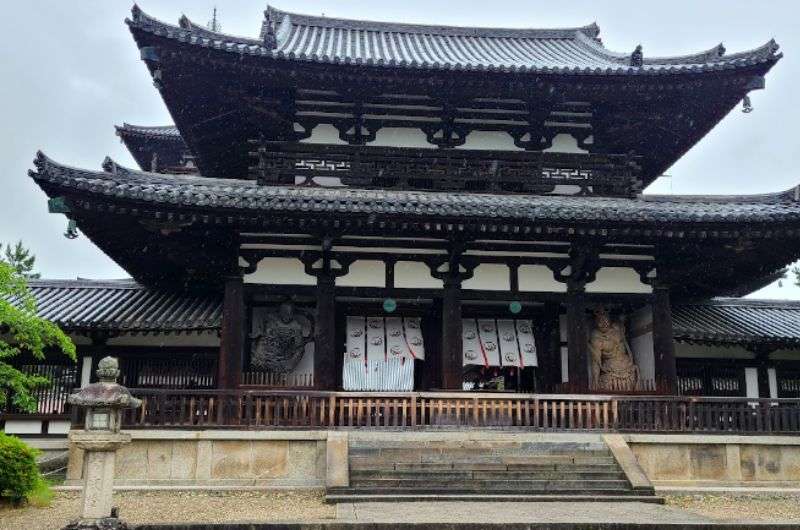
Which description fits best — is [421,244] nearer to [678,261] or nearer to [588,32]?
[678,261]

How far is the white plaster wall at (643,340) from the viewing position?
16297 millimetres

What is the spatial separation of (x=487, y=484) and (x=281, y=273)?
6243 millimetres

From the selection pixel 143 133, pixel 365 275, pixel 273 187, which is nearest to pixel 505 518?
pixel 365 275

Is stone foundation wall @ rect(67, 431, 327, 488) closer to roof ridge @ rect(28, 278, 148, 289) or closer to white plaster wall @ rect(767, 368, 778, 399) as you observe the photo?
roof ridge @ rect(28, 278, 148, 289)

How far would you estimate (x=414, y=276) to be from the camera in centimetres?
1570

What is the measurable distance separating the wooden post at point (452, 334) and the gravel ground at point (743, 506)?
4.61 meters

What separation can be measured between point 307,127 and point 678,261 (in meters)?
8.93

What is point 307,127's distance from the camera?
653 inches

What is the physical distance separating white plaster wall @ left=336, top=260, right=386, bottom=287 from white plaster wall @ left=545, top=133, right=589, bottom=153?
5229 mm

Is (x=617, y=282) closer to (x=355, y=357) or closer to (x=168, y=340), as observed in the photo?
(x=355, y=357)

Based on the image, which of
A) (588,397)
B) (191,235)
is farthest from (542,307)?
(191,235)

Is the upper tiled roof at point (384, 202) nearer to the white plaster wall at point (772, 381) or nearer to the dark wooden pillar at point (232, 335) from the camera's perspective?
the dark wooden pillar at point (232, 335)

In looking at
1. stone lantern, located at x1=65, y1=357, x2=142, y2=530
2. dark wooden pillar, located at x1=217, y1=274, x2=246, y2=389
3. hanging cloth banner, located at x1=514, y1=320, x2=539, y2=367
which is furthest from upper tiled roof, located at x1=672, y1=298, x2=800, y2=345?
stone lantern, located at x1=65, y1=357, x2=142, y2=530

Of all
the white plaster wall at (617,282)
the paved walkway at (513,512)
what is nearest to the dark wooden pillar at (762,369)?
the white plaster wall at (617,282)
